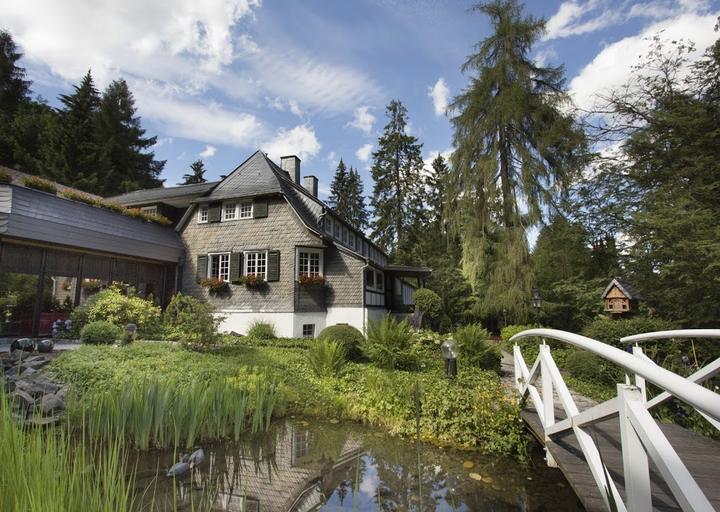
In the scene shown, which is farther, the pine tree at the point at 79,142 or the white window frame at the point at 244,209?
the pine tree at the point at 79,142

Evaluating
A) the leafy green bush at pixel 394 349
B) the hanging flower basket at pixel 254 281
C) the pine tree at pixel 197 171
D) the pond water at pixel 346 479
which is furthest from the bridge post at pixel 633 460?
the pine tree at pixel 197 171

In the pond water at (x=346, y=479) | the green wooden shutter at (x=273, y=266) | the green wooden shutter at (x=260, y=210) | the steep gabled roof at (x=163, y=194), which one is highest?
the steep gabled roof at (x=163, y=194)

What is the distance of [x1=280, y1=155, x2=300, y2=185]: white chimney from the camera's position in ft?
72.8

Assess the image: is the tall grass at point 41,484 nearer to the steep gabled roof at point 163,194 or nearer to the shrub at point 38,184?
the shrub at point 38,184

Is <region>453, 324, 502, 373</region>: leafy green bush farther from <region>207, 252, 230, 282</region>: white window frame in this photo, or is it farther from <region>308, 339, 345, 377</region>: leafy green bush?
<region>207, 252, 230, 282</region>: white window frame

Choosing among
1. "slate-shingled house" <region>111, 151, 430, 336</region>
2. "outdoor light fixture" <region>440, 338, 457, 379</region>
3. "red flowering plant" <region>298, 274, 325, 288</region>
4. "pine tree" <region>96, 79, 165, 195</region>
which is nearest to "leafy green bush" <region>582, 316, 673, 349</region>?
"outdoor light fixture" <region>440, 338, 457, 379</region>

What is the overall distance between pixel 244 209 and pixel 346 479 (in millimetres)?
15080

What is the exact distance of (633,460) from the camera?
5.48ft

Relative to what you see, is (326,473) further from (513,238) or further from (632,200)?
(513,238)

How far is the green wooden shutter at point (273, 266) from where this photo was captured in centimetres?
1548

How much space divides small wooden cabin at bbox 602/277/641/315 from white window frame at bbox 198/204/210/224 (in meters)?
17.9

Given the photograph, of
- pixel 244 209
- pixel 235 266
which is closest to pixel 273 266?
pixel 235 266

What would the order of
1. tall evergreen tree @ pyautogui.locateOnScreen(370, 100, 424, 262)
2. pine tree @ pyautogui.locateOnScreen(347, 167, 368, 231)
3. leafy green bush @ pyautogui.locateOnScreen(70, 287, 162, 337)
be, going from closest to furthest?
leafy green bush @ pyautogui.locateOnScreen(70, 287, 162, 337), tall evergreen tree @ pyautogui.locateOnScreen(370, 100, 424, 262), pine tree @ pyautogui.locateOnScreen(347, 167, 368, 231)

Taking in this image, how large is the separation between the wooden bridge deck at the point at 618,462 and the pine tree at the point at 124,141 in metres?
36.8
